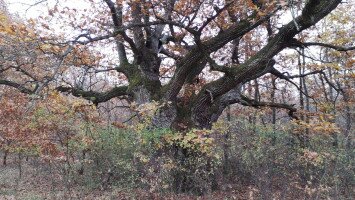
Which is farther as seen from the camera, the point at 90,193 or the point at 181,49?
the point at 181,49

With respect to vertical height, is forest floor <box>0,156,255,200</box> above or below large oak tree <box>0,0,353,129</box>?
below

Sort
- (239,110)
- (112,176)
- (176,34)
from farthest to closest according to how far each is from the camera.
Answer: (239,110) < (176,34) < (112,176)

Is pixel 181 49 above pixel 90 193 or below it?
above

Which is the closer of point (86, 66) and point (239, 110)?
point (86, 66)

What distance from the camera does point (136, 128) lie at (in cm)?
884

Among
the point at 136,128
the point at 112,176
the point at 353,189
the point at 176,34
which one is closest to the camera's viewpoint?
the point at 136,128

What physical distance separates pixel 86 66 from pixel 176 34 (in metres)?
3.26

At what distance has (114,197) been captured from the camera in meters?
8.87

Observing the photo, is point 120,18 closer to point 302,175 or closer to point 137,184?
point 137,184

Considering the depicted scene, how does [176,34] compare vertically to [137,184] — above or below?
above

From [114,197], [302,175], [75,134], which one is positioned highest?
[75,134]

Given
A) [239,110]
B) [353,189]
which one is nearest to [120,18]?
[353,189]

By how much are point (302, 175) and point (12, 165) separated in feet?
58.3

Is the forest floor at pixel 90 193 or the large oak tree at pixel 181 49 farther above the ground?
the large oak tree at pixel 181 49
